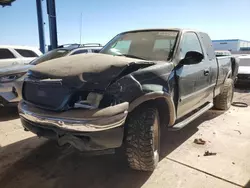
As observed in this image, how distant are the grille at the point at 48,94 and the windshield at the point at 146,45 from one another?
1384 millimetres

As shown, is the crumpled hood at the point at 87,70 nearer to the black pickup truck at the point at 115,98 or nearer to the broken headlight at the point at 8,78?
the black pickup truck at the point at 115,98

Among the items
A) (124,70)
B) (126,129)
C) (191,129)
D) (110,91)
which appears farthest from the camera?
(191,129)

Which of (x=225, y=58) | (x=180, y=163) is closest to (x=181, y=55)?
(x=180, y=163)

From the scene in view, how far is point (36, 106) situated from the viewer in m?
Answer: 2.61

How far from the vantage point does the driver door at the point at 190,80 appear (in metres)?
3.31

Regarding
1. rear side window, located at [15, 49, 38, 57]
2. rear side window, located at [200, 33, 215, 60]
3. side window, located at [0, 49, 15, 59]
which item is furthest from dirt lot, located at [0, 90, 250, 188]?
rear side window, located at [15, 49, 38, 57]

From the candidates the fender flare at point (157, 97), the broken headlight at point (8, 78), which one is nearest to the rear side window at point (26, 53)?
the broken headlight at point (8, 78)

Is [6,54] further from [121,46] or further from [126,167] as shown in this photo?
[126,167]

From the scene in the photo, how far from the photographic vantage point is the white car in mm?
7859

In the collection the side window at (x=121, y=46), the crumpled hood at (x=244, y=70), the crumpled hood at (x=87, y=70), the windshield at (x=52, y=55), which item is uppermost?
the side window at (x=121, y=46)

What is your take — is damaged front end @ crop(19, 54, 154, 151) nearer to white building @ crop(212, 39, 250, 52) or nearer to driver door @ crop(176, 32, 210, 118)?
driver door @ crop(176, 32, 210, 118)

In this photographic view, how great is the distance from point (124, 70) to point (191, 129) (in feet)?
8.75

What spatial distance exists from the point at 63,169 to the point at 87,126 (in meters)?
1.20

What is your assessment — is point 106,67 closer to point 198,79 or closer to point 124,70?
point 124,70
